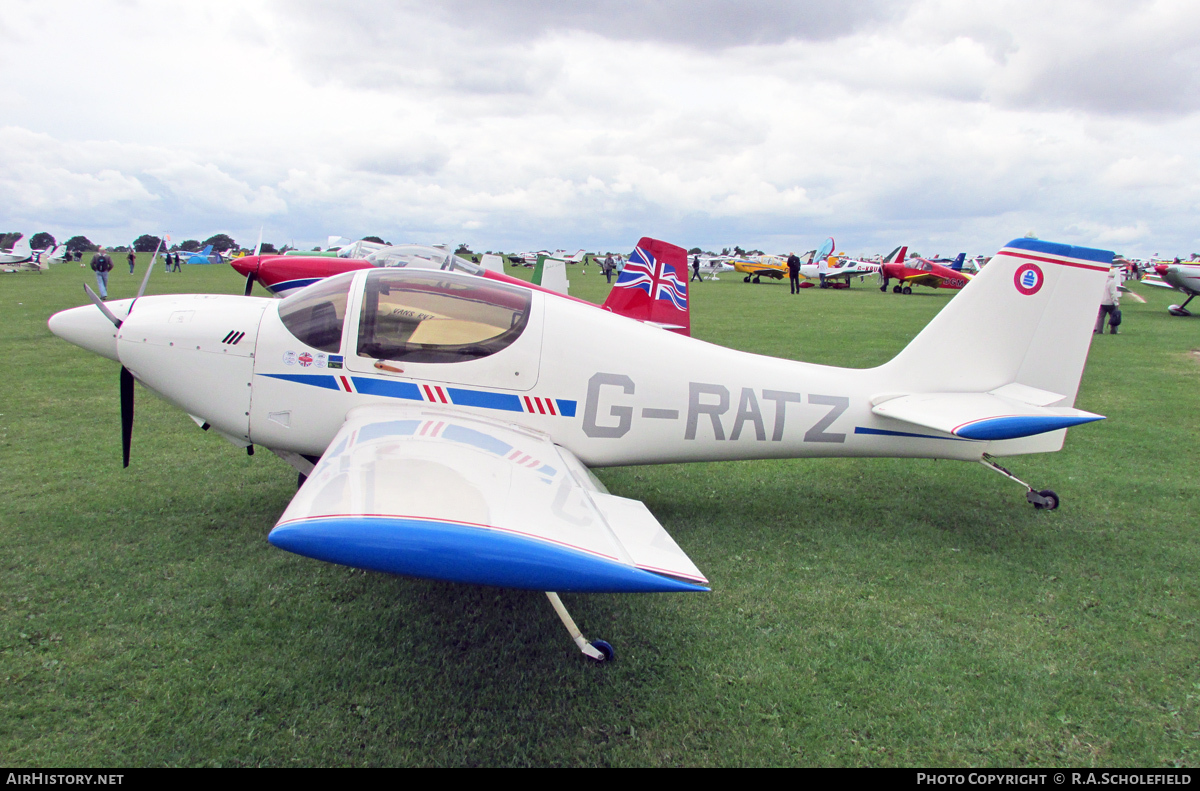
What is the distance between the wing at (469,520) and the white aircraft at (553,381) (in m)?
0.03

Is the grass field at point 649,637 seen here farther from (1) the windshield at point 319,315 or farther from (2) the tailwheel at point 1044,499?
(1) the windshield at point 319,315

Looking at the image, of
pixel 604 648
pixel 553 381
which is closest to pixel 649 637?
pixel 604 648

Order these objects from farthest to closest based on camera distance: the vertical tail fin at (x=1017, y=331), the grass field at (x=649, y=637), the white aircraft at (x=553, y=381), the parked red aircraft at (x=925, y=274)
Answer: the parked red aircraft at (x=925, y=274)
the vertical tail fin at (x=1017, y=331)
the white aircraft at (x=553, y=381)
the grass field at (x=649, y=637)

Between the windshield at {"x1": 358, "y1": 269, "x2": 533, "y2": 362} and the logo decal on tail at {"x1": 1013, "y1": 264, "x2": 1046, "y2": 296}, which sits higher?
the logo decal on tail at {"x1": 1013, "y1": 264, "x2": 1046, "y2": 296}

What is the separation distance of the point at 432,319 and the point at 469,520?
1862 millimetres

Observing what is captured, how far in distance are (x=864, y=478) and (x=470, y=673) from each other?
418 centimetres

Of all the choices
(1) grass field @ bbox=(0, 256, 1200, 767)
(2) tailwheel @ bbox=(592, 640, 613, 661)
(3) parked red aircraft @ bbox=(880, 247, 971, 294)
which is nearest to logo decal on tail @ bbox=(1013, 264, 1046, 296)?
(1) grass field @ bbox=(0, 256, 1200, 767)

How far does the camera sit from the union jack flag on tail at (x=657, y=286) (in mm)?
10211

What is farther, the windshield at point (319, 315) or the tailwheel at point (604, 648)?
the windshield at point (319, 315)

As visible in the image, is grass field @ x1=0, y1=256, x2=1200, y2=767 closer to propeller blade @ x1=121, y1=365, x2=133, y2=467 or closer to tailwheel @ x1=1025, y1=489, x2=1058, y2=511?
tailwheel @ x1=1025, y1=489, x2=1058, y2=511

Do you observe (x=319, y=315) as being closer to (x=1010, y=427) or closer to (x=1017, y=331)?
(x=1010, y=427)

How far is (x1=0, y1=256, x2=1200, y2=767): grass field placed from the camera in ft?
8.84

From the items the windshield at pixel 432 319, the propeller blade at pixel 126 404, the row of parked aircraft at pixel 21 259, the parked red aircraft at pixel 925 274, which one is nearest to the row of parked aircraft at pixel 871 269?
the parked red aircraft at pixel 925 274

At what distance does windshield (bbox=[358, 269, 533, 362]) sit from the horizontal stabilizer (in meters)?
2.60
